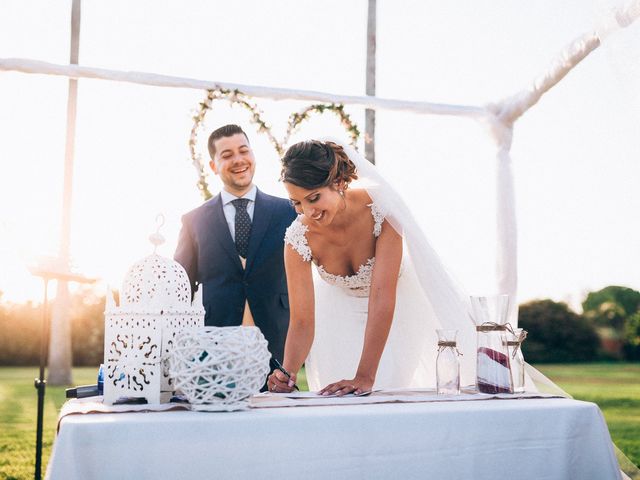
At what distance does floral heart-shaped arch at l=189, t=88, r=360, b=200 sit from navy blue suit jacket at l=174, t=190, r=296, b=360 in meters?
1.23

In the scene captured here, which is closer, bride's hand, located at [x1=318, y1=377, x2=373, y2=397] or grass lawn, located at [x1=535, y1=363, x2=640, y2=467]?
bride's hand, located at [x1=318, y1=377, x2=373, y2=397]

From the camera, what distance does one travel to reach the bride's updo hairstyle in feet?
7.38

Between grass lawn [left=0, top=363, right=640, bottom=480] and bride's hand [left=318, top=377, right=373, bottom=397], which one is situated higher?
bride's hand [left=318, top=377, right=373, bottom=397]

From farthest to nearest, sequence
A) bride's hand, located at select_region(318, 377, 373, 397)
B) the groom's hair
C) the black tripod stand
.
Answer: the groom's hair, the black tripod stand, bride's hand, located at select_region(318, 377, 373, 397)

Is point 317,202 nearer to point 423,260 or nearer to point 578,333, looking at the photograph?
point 423,260

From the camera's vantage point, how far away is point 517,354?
6.68 ft

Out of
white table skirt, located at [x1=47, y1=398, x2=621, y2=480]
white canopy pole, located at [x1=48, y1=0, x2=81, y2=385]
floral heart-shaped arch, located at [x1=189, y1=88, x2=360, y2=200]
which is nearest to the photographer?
white table skirt, located at [x1=47, y1=398, x2=621, y2=480]

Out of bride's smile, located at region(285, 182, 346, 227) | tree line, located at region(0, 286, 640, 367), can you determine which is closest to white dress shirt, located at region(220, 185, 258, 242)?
bride's smile, located at region(285, 182, 346, 227)

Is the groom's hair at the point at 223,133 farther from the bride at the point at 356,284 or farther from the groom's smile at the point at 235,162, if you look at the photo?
the bride at the point at 356,284

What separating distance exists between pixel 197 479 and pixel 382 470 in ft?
1.22

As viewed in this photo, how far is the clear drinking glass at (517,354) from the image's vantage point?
189 cm

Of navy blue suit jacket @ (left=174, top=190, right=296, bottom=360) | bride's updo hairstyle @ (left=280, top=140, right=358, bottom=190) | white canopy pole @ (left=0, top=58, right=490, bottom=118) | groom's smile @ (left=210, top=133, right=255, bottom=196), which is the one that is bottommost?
navy blue suit jacket @ (left=174, top=190, right=296, bottom=360)

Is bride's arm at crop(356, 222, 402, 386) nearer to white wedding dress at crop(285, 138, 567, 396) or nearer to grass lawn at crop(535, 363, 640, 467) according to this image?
white wedding dress at crop(285, 138, 567, 396)

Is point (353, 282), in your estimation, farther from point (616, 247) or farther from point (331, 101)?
point (331, 101)
